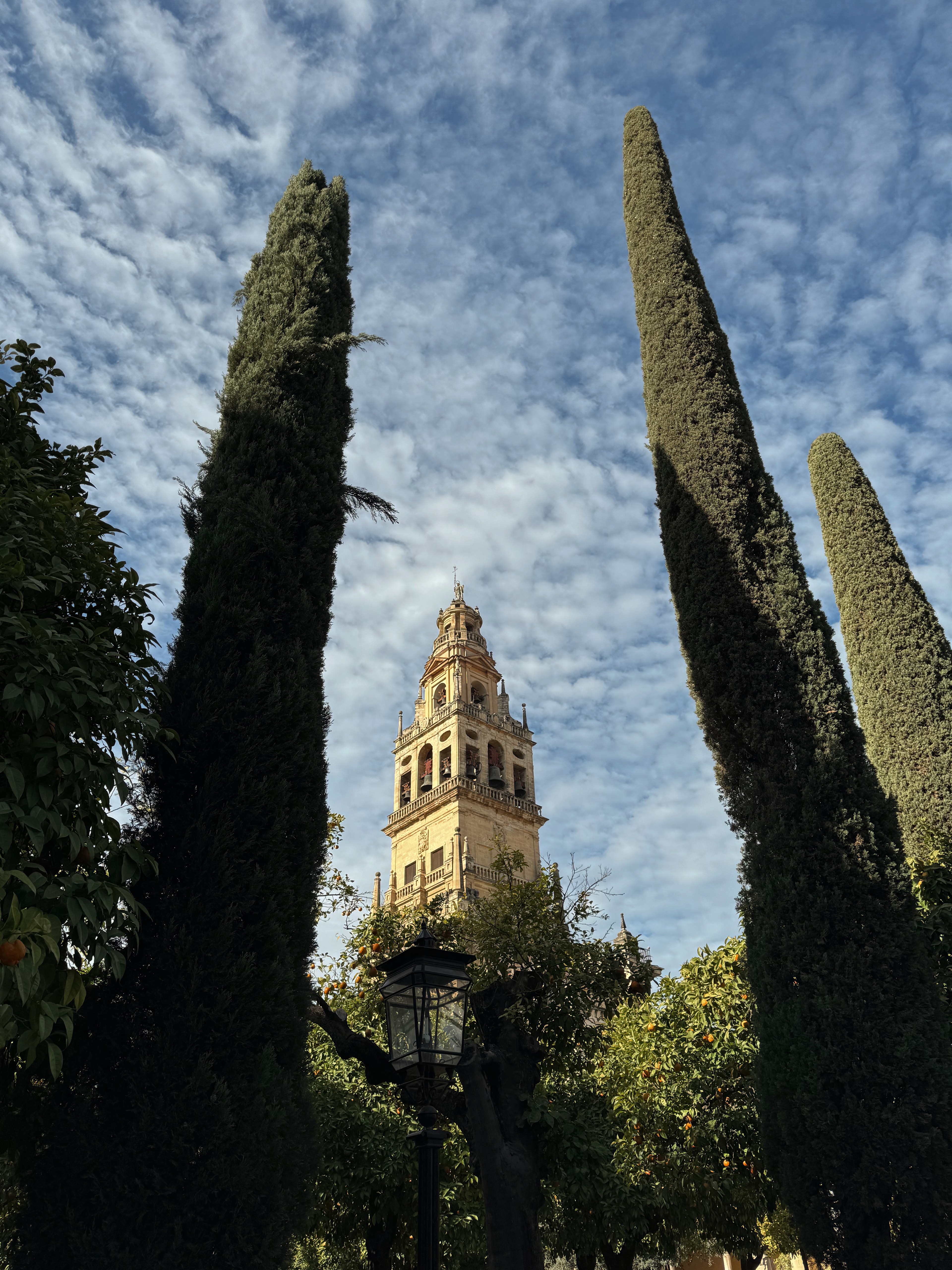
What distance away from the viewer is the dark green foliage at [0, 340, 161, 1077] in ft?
14.6

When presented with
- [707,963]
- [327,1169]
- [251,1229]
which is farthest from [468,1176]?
[251,1229]

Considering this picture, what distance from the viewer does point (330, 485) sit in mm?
9172

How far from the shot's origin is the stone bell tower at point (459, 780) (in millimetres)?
37469

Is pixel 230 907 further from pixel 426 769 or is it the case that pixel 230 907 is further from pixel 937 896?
pixel 426 769

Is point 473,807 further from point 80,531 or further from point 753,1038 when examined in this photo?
point 80,531

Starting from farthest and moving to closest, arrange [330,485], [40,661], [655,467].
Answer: [655,467], [330,485], [40,661]

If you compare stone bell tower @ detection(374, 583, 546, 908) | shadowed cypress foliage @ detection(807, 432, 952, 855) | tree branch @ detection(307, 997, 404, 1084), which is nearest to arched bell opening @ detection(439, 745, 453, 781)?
stone bell tower @ detection(374, 583, 546, 908)

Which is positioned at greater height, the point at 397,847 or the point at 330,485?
the point at 397,847

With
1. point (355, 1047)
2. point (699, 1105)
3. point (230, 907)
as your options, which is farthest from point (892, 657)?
point (230, 907)

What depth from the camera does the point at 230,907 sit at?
6340 millimetres

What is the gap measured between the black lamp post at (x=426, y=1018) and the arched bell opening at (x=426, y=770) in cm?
3409

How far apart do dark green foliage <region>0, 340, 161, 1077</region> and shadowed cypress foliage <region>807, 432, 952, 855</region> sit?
11.7m

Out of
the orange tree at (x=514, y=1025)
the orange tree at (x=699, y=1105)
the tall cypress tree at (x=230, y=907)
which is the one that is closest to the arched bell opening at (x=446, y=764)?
the orange tree at (x=514, y=1025)

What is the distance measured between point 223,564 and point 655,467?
7833 millimetres
